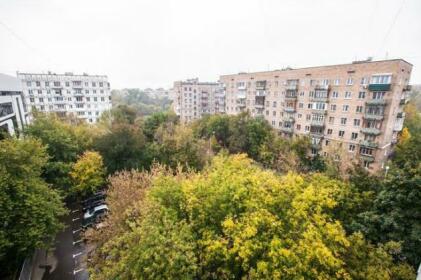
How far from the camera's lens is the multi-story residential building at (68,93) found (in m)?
48.3

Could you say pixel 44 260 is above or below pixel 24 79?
below

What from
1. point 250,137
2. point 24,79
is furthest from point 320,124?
point 24,79

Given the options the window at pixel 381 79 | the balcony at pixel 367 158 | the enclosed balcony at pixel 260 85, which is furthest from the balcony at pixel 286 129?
the window at pixel 381 79

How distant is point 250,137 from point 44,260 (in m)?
31.6

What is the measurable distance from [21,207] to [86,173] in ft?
30.1

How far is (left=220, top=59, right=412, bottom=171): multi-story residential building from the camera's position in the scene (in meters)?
26.9

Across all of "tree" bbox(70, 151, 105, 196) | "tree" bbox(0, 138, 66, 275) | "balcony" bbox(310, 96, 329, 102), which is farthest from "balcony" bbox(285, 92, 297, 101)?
"tree" bbox(0, 138, 66, 275)

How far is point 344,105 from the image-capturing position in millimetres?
31031

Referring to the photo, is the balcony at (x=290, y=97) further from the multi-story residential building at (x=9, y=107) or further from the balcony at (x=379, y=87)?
the multi-story residential building at (x=9, y=107)

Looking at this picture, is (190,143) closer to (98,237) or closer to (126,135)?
(126,135)

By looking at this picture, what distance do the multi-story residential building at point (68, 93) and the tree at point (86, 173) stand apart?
111 ft

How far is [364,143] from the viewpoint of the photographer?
29250mm

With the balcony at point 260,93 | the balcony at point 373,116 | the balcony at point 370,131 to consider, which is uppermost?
the balcony at point 260,93

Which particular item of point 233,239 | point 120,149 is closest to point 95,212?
point 120,149
